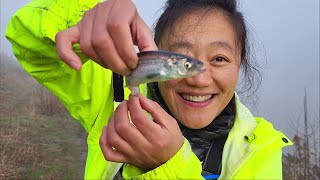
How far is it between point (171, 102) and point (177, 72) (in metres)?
0.91

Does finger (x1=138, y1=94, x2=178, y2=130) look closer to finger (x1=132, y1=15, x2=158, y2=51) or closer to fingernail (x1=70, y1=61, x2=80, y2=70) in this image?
finger (x1=132, y1=15, x2=158, y2=51)

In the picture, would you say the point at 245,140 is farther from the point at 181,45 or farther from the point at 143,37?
the point at 143,37

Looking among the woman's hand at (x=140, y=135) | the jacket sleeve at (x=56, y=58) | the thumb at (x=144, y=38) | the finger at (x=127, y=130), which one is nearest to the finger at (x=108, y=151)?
the woman's hand at (x=140, y=135)

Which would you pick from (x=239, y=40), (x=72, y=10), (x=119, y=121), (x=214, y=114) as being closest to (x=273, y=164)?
(x=214, y=114)

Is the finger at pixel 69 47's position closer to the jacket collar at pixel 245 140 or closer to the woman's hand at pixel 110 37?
the woman's hand at pixel 110 37

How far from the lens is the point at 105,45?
1.52 m

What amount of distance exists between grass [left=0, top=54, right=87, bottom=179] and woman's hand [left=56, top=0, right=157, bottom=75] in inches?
193

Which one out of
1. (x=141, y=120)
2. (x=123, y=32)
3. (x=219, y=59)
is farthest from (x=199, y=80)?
(x=123, y=32)

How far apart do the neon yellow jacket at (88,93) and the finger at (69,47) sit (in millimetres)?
661

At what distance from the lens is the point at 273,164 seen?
2.37 meters

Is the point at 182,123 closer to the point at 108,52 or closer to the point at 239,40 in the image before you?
the point at 239,40

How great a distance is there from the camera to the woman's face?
246 centimetres

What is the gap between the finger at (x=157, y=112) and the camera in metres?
1.73

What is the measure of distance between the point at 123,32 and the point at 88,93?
51.0 inches
